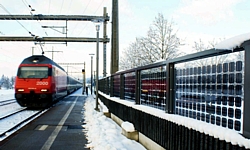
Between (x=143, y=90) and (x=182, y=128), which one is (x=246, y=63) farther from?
(x=143, y=90)

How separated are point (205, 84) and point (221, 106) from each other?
425mm

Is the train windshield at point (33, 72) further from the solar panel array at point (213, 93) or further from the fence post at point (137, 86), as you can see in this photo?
the solar panel array at point (213, 93)

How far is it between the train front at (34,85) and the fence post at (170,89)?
13449 mm

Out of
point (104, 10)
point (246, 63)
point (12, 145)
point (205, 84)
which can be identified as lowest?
point (12, 145)

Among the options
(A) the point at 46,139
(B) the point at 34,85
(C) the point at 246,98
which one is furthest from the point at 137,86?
(B) the point at 34,85

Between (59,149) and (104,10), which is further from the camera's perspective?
(104,10)

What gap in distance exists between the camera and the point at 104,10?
2361 centimetres

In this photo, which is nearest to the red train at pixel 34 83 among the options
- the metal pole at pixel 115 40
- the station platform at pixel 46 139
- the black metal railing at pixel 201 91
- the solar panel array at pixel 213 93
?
the metal pole at pixel 115 40

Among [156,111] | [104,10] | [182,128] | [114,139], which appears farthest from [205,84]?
[104,10]

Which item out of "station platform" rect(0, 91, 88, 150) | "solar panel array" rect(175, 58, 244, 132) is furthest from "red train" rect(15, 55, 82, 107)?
"solar panel array" rect(175, 58, 244, 132)

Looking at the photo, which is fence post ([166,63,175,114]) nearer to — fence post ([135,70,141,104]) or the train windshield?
fence post ([135,70,141,104])

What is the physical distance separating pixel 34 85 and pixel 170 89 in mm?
13853

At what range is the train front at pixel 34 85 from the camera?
16734 mm

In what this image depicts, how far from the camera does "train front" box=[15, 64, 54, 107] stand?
16734 mm
